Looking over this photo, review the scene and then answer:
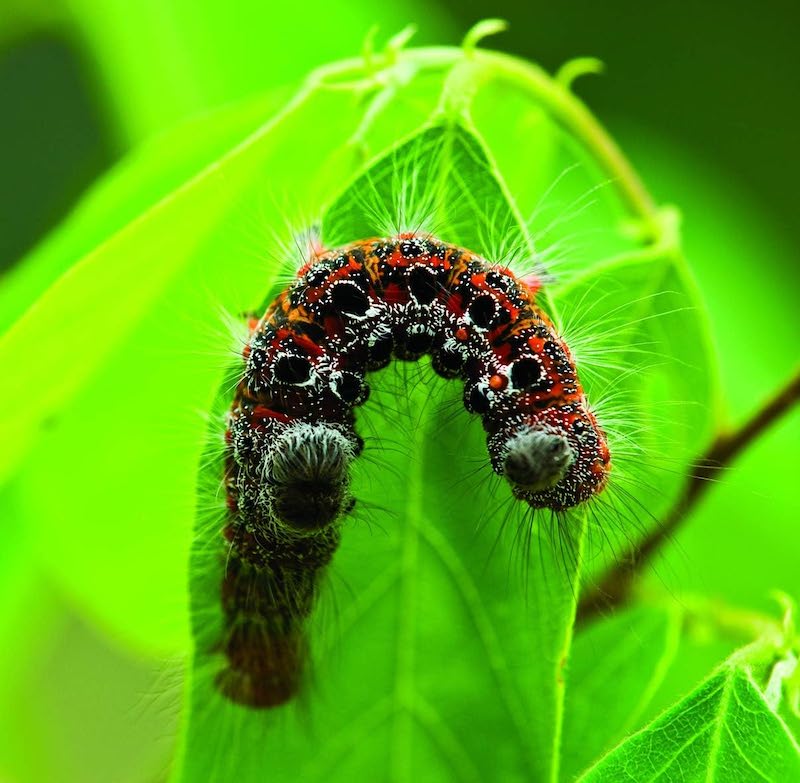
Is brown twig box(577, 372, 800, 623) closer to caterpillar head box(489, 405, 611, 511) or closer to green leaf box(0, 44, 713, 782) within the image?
green leaf box(0, 44, 713, 782)

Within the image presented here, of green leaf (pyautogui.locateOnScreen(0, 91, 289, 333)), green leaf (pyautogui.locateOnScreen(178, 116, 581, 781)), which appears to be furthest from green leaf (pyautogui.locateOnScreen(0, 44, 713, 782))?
green leaf (pyautogui.locateOnScreen(0, 91, 289, 333))

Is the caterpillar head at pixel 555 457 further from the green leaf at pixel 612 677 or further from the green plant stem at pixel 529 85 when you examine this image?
the green plant stem at pixel 529 85

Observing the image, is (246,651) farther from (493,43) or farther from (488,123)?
(493,43)

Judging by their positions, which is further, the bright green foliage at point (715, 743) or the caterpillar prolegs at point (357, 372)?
→ the caterpillar prolegs at point (357, 372)

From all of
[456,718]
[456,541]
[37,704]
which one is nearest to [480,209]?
[456,541]

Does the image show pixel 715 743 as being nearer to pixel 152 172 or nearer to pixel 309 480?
pixel 309 480

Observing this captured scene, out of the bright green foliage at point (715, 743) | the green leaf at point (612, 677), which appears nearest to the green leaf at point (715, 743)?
the bright green foliage at point (715, 743)

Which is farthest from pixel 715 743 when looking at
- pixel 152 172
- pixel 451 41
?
pixel 451 41
